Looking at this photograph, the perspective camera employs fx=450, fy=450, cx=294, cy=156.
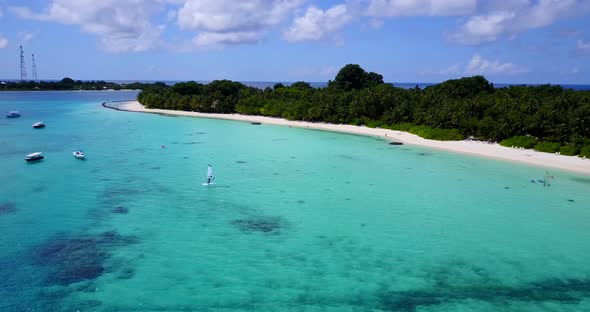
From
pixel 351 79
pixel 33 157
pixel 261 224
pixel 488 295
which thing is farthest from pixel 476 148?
pixel 351 79

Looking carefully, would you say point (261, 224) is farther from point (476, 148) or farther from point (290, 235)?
point (476, 148)

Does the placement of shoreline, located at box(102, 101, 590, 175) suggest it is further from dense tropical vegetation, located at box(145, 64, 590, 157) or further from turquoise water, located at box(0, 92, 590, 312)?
turquoise water, located at box(0, 92, 590, 312)

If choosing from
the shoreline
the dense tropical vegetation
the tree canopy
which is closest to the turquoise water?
the shoreline

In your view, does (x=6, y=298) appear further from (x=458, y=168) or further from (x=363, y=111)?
(x=363, y=111)

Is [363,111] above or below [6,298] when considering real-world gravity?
above

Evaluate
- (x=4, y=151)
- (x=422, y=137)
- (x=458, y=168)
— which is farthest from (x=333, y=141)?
(x=4, y=151)

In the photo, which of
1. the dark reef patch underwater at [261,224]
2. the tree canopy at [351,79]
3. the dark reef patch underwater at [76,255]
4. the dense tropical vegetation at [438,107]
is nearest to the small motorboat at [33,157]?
the dark reef patch underwater at [76,255]
